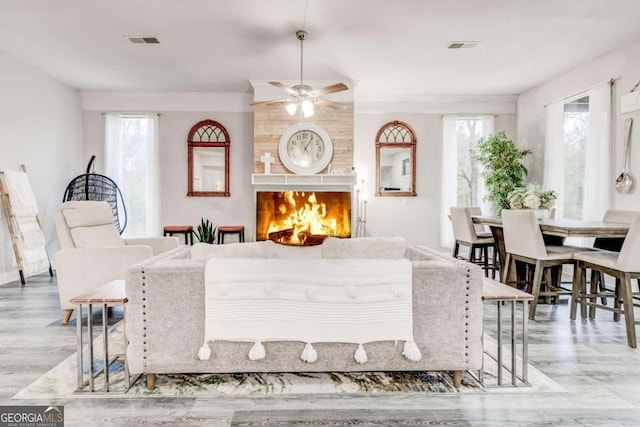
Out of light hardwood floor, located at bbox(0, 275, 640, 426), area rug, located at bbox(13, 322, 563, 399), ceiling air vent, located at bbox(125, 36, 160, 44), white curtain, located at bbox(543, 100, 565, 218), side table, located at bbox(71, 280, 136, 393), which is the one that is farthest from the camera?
white curtain, located at bbox(543, 100, 565, 218)

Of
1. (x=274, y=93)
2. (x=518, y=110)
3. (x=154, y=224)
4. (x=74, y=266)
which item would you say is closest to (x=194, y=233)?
(x=154, y=224)

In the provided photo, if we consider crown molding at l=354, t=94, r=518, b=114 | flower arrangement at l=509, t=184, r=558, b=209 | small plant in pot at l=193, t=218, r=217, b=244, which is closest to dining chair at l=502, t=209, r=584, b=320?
flower arrangement at l=509, t=184, r=558, b=209

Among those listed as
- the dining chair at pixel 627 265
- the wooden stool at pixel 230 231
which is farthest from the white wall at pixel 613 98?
the wooden stool at pixel 230 231

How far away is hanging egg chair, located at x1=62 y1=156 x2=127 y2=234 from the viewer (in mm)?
5770

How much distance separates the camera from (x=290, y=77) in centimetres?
549

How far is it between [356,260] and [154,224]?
523cm

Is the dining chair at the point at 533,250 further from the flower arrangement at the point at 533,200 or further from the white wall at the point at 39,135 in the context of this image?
the white wall at the point at 39,135

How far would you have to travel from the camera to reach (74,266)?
10.1 feet

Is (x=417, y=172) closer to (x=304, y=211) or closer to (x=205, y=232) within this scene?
(x=304, y=211)

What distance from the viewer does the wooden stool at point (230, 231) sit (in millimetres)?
6031

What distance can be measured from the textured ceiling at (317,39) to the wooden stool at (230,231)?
7.13 ft

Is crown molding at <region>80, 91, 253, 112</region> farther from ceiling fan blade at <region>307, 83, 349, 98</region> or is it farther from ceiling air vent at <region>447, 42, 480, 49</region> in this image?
ceiling air vent at <region>447, 42, 480, 49</region>

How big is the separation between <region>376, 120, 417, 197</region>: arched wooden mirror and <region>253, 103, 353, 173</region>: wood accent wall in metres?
0.96

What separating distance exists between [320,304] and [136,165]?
552 cm
